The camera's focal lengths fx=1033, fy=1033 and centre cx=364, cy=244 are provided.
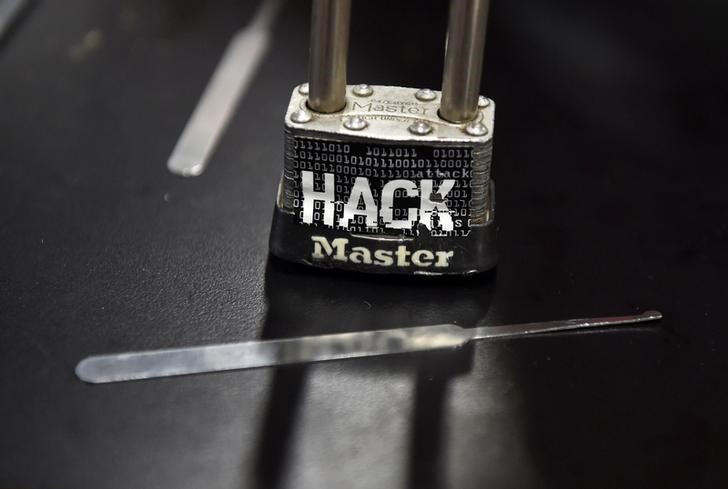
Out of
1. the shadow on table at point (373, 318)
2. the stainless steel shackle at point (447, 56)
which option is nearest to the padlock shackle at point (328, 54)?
the stainless steel shackle at point (447, 56)

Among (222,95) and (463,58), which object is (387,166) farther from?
(222,95)

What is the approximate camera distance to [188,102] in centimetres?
86

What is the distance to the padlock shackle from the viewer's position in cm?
62

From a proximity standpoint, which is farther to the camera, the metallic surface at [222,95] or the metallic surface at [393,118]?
the metallic surface at [222,95]

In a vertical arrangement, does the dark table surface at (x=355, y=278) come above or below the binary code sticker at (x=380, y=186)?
below

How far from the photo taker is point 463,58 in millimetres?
625

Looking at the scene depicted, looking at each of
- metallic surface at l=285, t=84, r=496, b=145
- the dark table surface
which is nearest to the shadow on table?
the dark table surface

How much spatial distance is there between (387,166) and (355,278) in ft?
0.30

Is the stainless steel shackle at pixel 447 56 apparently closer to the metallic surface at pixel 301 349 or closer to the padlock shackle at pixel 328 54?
the padlock shackle at pixel 328 54

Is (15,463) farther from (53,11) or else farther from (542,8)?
(542,8)

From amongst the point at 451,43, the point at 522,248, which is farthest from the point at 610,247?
the point at 451,43

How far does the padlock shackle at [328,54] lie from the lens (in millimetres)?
617

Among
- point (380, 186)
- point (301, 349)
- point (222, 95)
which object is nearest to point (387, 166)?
point (380, 186)

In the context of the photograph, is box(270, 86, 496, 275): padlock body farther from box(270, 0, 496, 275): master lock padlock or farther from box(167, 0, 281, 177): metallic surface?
box(167, 0, 281, 177): metallic surface
